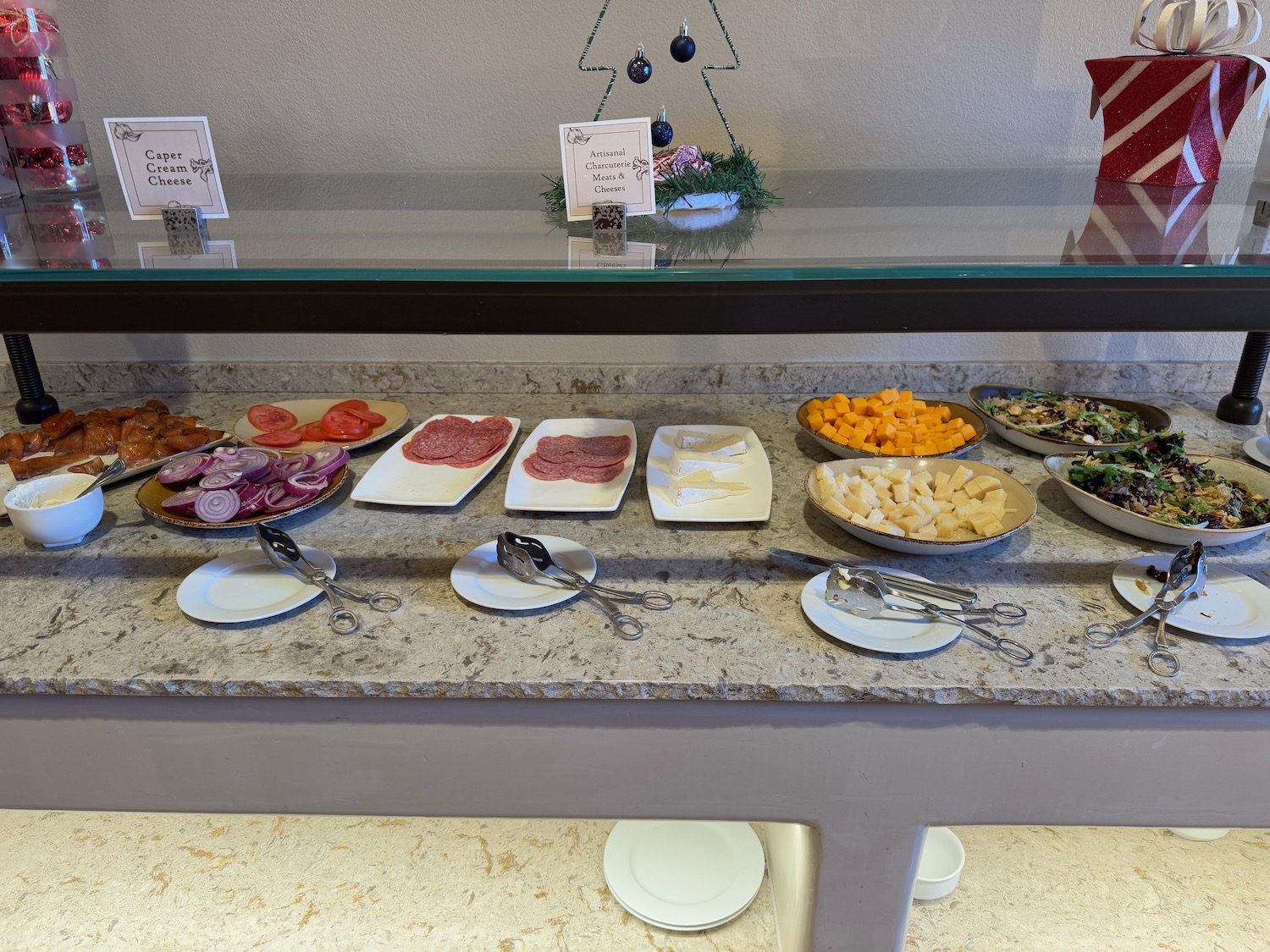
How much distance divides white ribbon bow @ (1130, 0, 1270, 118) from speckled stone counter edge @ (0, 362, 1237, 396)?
0.51m

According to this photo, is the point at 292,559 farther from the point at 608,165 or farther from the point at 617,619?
the point at 608,165

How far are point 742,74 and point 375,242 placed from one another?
790 mm

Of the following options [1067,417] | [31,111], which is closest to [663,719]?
[1067,417]

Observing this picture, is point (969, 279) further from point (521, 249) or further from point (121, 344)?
point (121, 344)

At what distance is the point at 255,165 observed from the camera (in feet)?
4.57

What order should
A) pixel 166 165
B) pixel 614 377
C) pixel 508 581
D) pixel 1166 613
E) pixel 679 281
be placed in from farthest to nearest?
pixel 614 377 < pixel 508 581 < pixel 1166 613 < pixel 166 165 < pixel 679 281

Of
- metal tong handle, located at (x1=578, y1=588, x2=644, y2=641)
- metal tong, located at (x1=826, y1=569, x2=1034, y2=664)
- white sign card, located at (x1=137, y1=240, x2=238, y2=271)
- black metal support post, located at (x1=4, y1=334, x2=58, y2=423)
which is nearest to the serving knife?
metal tong, located at (x1=826, y1=569, x2=1034, y2=664)

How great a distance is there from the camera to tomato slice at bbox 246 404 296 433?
135cm

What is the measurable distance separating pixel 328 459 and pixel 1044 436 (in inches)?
40.6

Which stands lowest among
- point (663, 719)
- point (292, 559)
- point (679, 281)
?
point (663, 719)

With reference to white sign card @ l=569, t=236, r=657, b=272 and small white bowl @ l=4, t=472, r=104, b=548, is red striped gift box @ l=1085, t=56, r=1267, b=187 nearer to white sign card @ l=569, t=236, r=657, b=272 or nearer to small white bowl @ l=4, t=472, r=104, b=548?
white sign card @ l=569, t=236, r=657, b=272

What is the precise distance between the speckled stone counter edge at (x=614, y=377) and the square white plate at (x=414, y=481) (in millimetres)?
268

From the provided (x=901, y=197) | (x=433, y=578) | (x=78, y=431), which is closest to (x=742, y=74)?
(x=901, y=197)

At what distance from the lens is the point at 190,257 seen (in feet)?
2.35
